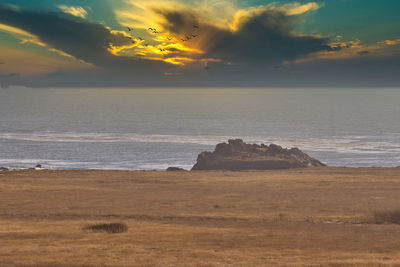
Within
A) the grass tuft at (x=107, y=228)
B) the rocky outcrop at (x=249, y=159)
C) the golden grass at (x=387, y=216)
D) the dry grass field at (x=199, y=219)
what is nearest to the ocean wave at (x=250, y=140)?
the rocky outcrop at (x=249, y=159)

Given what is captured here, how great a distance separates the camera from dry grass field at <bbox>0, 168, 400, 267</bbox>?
→ 2455 centimetres

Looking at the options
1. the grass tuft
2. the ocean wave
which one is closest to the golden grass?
the grass tuft

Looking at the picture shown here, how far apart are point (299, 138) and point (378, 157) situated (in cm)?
4083

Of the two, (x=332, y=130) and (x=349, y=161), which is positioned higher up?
(x=332, y=130)

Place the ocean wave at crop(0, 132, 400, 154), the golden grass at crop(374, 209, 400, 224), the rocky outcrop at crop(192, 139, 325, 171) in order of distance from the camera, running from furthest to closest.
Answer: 1. the ocean wave at crop(0, 132, 400, 154)
2. the rocky outcrop at crop(192, 139, 325, 171)
3. the golden grass at crop(374, 209, 400, 224)

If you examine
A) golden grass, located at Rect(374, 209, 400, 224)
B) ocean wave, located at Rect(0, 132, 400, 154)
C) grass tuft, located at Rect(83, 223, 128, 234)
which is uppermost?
ocean wave, located at Rect(0, 132, 400, 154)

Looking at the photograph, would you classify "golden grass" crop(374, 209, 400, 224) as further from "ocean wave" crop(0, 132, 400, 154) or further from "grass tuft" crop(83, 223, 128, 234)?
"ocean wave" crop(0, 132, 400, 154)

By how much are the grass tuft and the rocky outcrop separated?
159ft

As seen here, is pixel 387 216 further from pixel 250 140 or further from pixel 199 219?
pixel 250 140

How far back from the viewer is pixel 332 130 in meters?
174

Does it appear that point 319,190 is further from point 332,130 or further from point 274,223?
point 332,130

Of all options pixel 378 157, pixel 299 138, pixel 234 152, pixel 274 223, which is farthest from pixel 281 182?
pixel 299 138

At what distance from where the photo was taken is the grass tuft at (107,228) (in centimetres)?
3159

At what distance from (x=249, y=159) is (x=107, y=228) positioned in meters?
51.6
